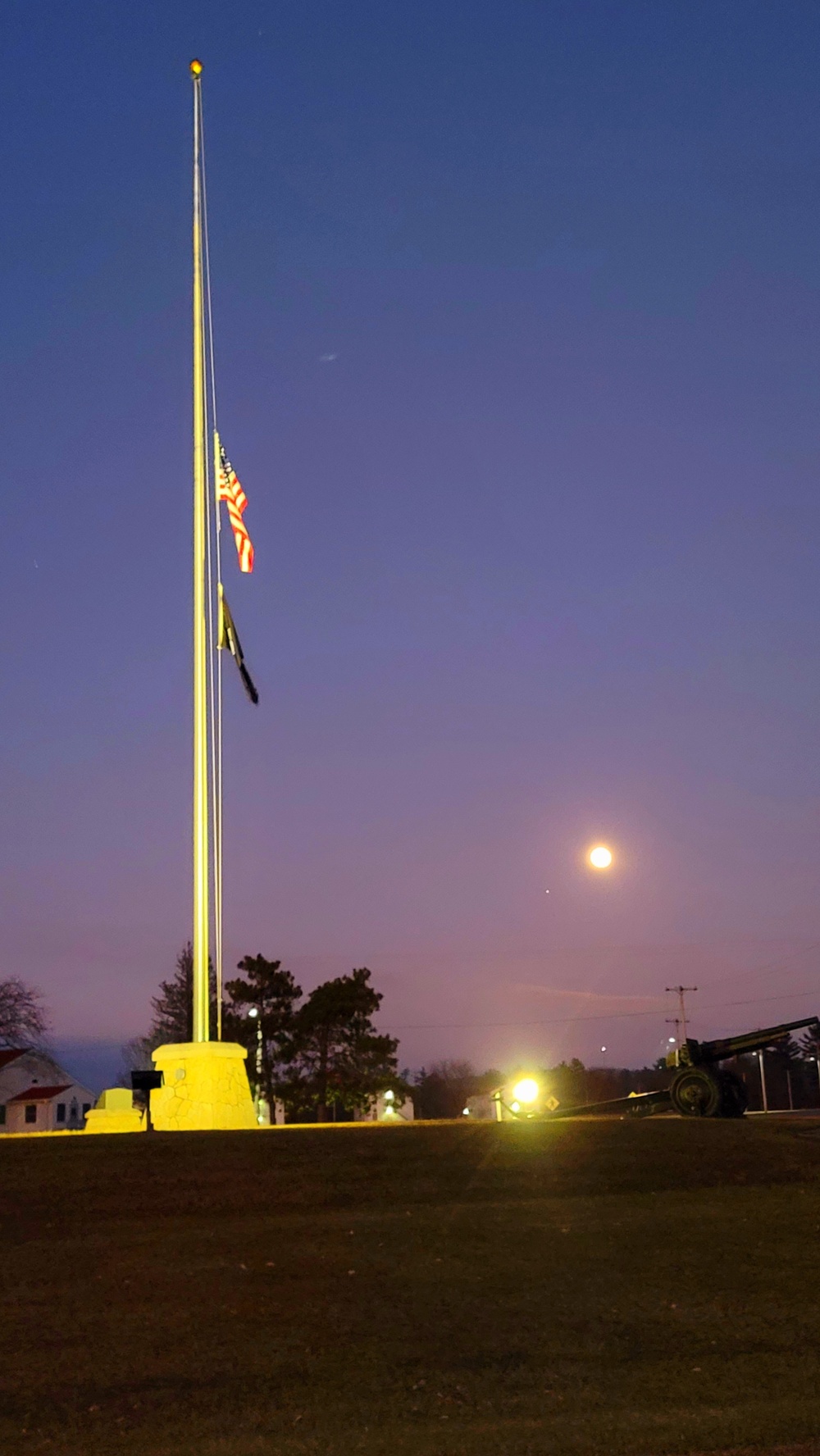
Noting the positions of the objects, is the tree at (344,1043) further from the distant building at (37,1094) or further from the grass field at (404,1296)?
the grass field at (404,1296)

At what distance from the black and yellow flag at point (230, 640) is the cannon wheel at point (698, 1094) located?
884 centimetres

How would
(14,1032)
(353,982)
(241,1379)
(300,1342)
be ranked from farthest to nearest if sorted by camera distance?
1. (14,1032)
2. (353,982)
3. (300,1342)
4. (241,1379)

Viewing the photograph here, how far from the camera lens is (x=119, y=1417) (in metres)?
7.01

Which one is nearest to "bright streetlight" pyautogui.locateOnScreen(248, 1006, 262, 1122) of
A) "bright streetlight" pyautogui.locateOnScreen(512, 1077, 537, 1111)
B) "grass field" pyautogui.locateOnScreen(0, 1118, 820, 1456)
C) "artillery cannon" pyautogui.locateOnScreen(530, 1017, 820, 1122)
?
"bright streetlight" pyautogui.locateOnScreen(512, 1077, 537, 1111)

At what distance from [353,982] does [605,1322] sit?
42888 mm

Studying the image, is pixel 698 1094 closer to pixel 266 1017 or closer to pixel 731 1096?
pixel 731 1096

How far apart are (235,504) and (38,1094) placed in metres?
50.8

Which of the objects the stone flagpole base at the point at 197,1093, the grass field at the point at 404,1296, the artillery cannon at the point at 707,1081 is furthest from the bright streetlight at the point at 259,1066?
the grass field at the point at 404,1296

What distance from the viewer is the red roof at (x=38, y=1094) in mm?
63759

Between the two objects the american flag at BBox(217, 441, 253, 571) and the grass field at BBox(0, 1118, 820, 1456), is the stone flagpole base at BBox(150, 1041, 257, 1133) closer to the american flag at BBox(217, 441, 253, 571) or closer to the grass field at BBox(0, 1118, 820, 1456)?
the grass field at BBox(0, 1118, 820, 1456)

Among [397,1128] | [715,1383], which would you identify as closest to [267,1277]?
[715,1383]

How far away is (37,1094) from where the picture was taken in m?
64.4

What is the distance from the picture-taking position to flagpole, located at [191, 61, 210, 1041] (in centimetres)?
1811

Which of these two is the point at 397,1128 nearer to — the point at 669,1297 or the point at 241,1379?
the point at 669,1297
